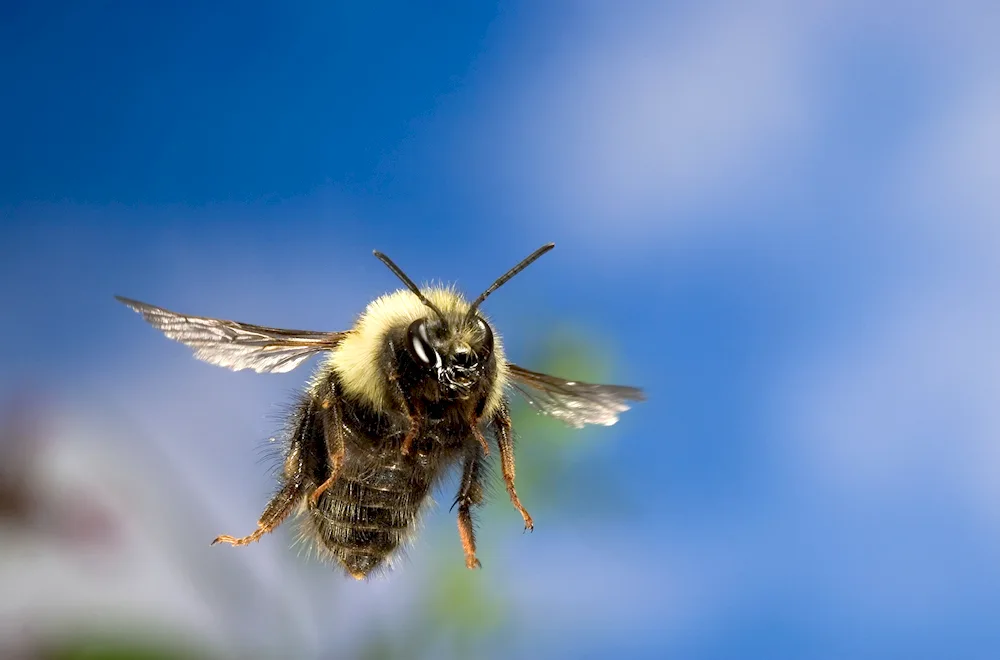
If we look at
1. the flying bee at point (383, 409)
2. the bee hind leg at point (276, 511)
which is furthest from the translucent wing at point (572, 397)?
the bee hind leg at point (276, 511)

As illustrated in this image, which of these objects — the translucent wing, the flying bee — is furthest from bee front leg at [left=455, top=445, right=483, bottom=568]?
the translucent wing

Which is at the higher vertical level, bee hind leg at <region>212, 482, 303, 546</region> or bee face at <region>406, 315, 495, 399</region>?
bee face at <region>406, 315, 495, 399</region>

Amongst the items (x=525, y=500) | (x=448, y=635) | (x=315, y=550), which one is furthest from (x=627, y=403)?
(x=448, y=635)

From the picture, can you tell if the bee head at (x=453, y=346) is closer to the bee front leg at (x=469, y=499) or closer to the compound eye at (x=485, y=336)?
the compound eye at (x=485, y=336)

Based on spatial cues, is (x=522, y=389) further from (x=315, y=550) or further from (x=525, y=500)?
(x=525, y=500)

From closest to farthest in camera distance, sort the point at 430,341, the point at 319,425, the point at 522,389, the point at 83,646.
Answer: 1. the point at 430,341
2. the point at 319,425
3. the point at 522,389
4. the point at 83,646

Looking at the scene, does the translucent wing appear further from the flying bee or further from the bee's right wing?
the bee's right wing
